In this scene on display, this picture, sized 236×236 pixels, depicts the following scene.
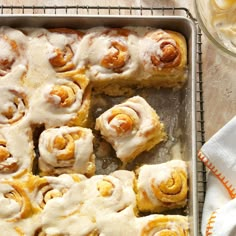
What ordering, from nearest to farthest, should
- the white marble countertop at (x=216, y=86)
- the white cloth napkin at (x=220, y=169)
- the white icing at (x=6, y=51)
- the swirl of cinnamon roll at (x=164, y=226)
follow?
the swirl of cinnamon roll at (x=164, y=226) < the white cloth napkin at (x=220, y=169) < the white icing at (x=6, y=51) < the white marble countertop at (x=216, y=86)

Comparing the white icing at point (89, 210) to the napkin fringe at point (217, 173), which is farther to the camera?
the napkin fringe at point (217, 173)

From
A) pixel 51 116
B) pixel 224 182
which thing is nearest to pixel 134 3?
pixel 51 116

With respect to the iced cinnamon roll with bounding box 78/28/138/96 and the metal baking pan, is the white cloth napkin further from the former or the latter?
the iced cinnamon roll with bounding box 78/28/138/96

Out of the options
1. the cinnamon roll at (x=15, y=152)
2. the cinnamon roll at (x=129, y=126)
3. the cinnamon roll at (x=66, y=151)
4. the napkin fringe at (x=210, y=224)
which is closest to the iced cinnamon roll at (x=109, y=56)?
the cinnamon roll at (x=129, y=126)

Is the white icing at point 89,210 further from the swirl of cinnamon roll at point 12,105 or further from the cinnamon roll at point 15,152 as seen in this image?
the swirl of cinnamon roll at point 12,105

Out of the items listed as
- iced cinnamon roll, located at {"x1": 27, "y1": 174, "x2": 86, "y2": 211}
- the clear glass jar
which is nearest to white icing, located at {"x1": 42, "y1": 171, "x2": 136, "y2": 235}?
iced cinnamon roll, located at {"x1": 27, "y1": 174, "x2": 86, "y2": 211}

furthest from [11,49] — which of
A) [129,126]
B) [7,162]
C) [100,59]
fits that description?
[129,126]

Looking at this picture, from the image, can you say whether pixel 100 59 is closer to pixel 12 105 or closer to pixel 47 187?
pixel 12 105

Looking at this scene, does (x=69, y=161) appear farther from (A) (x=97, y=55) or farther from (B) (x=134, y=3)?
(B) (x=134, y=3)
